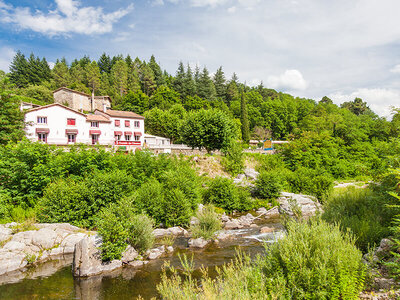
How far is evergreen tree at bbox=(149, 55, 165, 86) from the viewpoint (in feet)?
299

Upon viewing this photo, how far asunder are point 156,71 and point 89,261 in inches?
3581

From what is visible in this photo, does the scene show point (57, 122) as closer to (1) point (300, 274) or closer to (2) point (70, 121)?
(2) point (70, 121)

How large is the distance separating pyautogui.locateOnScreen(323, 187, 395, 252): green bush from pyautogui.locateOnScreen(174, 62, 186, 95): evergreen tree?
2872 inches

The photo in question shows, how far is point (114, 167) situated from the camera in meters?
21.0

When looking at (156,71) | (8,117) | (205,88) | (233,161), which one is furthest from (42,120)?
(156,71)

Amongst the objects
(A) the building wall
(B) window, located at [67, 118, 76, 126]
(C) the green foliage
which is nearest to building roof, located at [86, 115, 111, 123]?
(A) the building wall

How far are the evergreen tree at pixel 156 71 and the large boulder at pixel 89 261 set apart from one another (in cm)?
8517

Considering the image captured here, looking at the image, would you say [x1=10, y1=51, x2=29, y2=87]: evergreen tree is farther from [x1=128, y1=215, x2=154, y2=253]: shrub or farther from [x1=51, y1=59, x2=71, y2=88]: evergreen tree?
[x1=128, y1=215, x2=154, y2=253]: shrub

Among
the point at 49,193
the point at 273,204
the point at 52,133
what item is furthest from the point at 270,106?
the point at 49,193

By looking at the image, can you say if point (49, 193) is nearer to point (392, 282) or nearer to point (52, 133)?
point (392, 282)

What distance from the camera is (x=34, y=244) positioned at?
1345cm

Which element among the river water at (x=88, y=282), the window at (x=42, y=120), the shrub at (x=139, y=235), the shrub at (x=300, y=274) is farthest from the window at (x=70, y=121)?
the shrub at (x=300, y=274)

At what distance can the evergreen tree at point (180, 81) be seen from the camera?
82.6 meters

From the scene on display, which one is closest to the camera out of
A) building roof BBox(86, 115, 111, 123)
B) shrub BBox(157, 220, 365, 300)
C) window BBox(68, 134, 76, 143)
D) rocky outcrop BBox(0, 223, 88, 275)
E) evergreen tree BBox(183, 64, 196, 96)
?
shrub BBox(157, 220, 365, 300)
